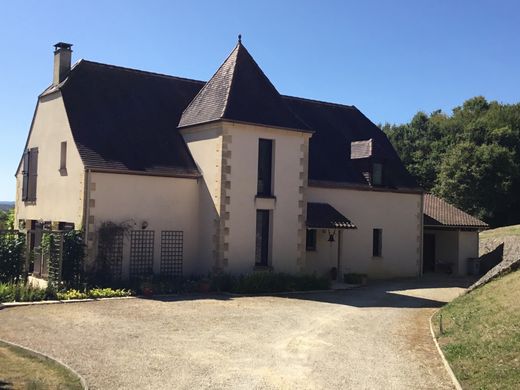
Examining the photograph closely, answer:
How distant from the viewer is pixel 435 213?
1204 inches

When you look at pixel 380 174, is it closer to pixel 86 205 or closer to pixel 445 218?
pixel 445 218

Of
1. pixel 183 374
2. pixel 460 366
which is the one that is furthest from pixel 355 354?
pixel 183 374

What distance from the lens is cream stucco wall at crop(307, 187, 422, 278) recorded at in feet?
83.8

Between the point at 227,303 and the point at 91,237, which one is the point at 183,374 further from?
the point at 91,237

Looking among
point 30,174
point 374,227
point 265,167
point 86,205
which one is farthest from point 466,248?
point 30,174

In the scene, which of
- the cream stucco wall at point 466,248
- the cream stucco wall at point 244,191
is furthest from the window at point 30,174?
the cream stucco wall at point 466,248

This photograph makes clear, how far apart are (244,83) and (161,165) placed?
4474 millimetres

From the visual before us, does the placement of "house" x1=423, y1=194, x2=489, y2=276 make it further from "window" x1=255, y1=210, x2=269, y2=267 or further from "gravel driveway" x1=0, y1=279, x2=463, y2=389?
"gravel driveway" x1=0, y1=279, x2=463, y2=389

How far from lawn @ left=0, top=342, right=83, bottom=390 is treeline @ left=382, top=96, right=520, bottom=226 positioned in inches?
1549

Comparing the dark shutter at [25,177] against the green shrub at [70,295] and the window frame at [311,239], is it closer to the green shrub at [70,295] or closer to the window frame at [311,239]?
the green shrub at [70,295]

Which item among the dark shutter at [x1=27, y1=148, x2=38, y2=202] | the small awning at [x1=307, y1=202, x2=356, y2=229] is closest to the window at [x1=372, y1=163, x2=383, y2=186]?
the small awning at [x1=307, y1=202, x2=356, y2=229]

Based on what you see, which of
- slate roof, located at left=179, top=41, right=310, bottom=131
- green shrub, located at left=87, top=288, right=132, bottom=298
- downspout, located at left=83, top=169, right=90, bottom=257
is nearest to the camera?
green shrub, located at left=87, top=288, right=132, bottom=298

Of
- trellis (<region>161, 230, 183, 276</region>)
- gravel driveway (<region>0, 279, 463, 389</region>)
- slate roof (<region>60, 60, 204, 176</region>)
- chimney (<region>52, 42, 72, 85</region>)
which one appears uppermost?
chimney (<region>52, 42, 72, 85</region>)

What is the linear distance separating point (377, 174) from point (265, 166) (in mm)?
7199
